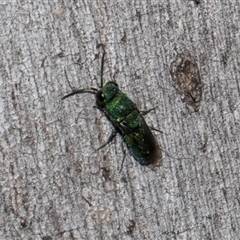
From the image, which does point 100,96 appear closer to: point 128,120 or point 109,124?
point 109,124

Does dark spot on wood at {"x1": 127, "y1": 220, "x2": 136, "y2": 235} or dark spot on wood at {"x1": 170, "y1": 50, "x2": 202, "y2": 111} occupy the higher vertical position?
dark spot on wood at {"x1": 170, "y1": 50, "x2": 202, "y2": 111}

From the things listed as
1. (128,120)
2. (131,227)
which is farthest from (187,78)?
(131,227)

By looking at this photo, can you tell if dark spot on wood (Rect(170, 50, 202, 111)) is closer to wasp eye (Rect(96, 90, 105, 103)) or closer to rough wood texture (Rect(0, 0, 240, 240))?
rough wood texture (Rect(0, 0, 240, 240))

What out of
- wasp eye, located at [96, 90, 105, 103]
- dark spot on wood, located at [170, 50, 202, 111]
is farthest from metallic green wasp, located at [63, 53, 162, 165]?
dark spot on wood, located at [170, 50, 202, 111]

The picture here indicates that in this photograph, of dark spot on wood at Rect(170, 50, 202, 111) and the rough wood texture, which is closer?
the rough wood texture

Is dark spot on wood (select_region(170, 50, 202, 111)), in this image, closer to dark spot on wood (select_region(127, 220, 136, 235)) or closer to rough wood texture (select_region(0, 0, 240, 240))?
rough wood texture (select_region(0, 0, 240, 240))

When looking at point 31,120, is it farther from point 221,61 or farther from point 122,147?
point 221,61
